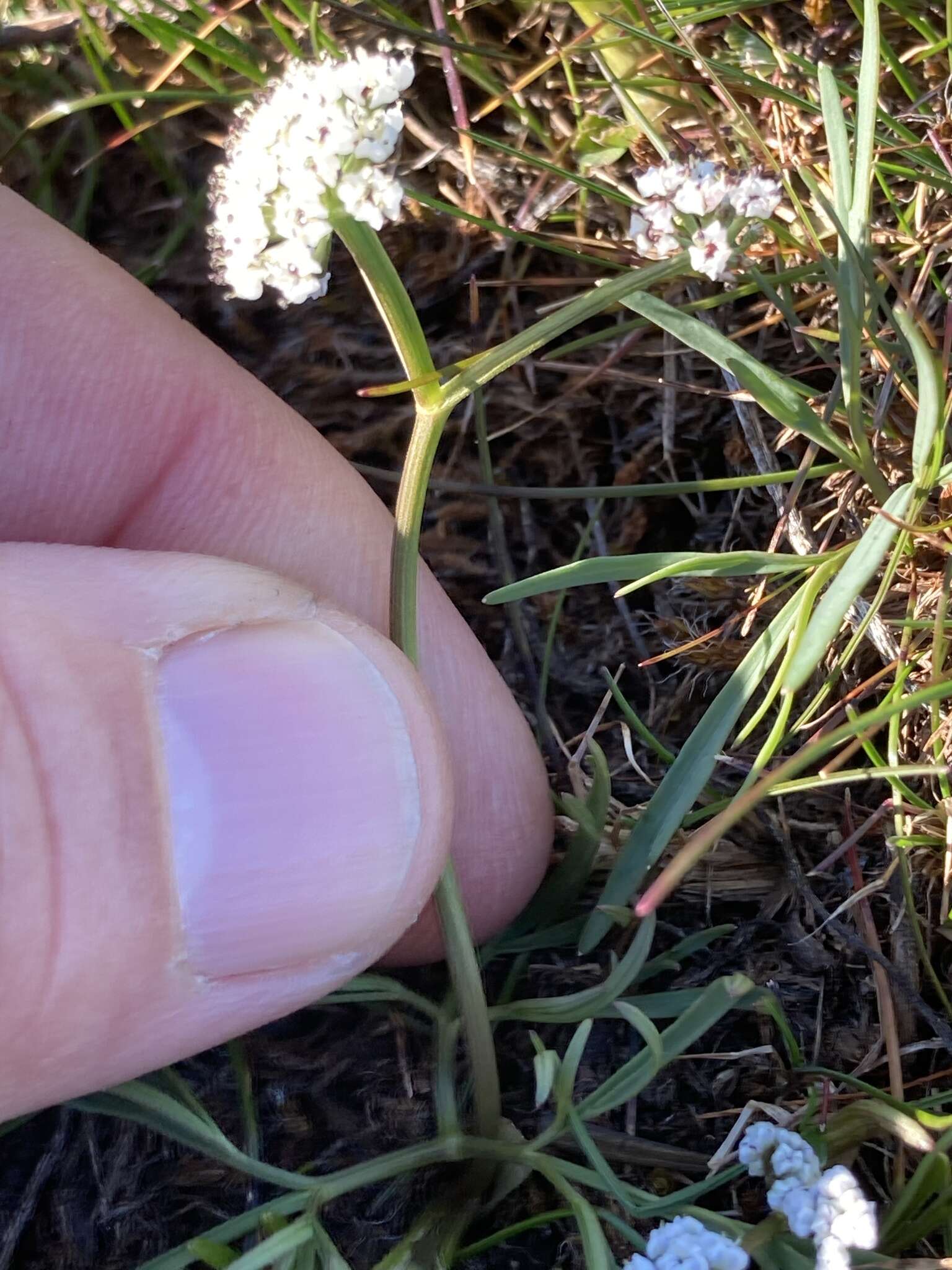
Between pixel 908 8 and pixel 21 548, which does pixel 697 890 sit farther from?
pixel 908 8

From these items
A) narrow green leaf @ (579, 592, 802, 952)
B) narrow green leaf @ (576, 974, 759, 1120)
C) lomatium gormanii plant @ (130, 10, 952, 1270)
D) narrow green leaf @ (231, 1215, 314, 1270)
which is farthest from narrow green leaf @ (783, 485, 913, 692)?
narrow green leaf @ (231, 1215, 314, 1270)

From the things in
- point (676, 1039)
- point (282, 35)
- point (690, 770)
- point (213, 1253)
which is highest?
point (282, 35)

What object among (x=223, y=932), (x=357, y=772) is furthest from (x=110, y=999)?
(x=357, y=772)

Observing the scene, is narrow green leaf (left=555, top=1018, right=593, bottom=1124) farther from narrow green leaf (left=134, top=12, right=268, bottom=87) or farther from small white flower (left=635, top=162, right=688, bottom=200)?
narrow green leaf (left=134, top=12, right=268, bottom=87)

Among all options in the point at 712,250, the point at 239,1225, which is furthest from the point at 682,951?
the point at 712,250

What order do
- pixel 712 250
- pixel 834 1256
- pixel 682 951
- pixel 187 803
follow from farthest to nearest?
pixel 682 951
pixel 187 803
pixel 712 250
pixel 834 1256

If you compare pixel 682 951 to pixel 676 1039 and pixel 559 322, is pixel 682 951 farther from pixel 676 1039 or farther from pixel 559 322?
pixel 559 322

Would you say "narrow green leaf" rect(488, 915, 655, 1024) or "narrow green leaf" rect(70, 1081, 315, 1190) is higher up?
"narrow green leaf" rect(488, 915, 655, 1024)
